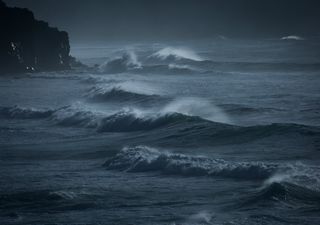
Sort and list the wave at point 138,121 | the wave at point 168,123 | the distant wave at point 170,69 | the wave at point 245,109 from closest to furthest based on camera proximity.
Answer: the wave at point 168,123, the wave at point 138,121, the wave at point 245,109, the distant wave at point 170,69

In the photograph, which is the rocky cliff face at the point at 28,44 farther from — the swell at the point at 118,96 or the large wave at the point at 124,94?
the swell at the point at 118,96

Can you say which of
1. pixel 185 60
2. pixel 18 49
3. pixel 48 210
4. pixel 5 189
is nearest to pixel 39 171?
pixel 5 189

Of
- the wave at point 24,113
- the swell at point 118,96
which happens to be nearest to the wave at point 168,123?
the wave at point 24,113

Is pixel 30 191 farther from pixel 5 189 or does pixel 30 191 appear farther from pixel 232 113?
pixel 232 113

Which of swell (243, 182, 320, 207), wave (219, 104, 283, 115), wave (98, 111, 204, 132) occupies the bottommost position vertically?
swell (243, 182, 320, 207)

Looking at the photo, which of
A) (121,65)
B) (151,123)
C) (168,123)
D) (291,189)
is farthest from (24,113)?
(121,65)

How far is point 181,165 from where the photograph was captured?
1923cm

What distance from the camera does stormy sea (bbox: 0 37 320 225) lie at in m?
15.4

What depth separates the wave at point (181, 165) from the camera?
18.0 m

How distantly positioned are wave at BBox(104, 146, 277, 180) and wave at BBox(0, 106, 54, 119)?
1171 cm

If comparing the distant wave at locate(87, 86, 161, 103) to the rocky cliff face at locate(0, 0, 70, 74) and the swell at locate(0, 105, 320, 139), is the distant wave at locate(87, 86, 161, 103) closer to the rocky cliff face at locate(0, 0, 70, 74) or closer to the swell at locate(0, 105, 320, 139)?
the swell at locate(0, 105, 320, 139)

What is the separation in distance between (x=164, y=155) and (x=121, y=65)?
4896cm

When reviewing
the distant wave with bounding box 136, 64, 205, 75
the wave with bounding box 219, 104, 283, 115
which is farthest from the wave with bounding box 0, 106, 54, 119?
the distant wave with bounding box 136, 64, 205, 75

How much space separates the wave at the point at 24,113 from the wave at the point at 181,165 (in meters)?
A: 11.7
